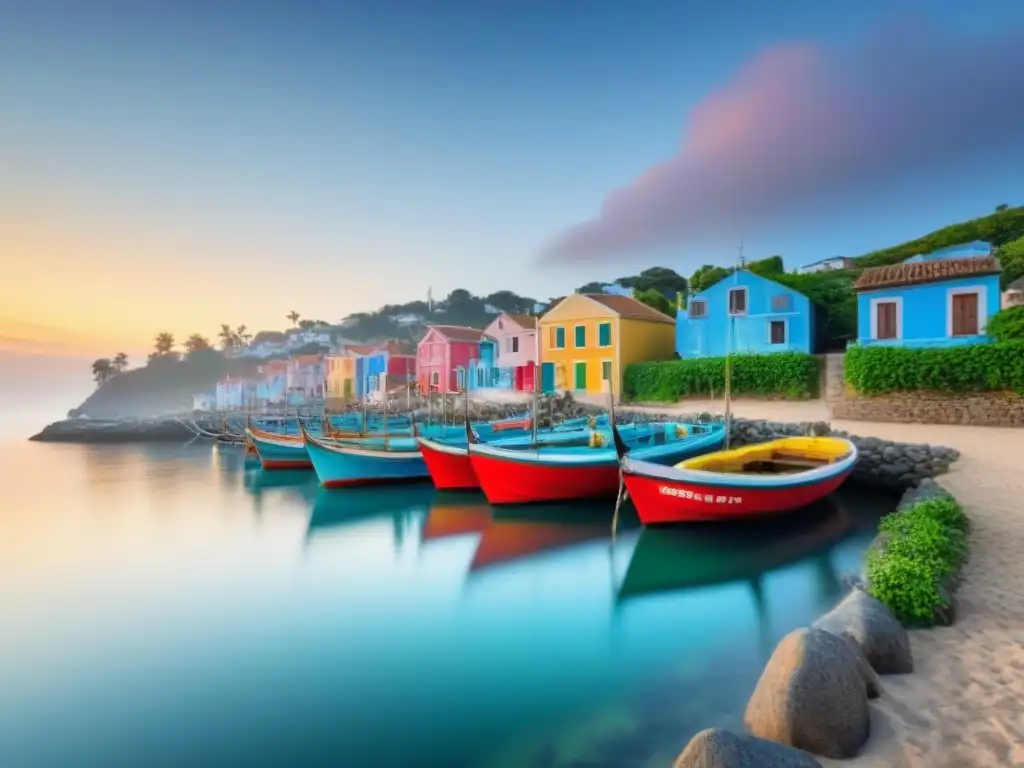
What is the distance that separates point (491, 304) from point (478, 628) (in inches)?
3935

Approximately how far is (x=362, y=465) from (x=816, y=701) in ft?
54.4

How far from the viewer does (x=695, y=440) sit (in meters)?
16.0

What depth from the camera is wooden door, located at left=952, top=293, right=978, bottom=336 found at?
21.7m

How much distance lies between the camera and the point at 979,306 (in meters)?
21.7

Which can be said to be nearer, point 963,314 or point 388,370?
point 963,314

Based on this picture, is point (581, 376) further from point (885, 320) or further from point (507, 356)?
point (885, 320)

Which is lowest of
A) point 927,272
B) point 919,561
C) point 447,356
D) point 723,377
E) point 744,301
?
point 919,561

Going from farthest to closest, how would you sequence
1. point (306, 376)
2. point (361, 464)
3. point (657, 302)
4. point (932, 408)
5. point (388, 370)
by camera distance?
point (306, 376)
point (388, 370)
point (657, 302)
point (932, 408)
point (361, 464)

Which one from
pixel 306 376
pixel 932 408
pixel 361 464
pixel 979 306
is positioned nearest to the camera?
pixel 361 464

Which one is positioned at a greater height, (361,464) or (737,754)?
(737,754)

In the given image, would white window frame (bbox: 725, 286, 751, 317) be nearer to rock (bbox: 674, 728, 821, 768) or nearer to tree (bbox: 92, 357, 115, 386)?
rock (bbox: 674, 728, 821, 768)

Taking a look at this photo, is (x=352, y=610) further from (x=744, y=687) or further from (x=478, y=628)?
(x=744, y=687)

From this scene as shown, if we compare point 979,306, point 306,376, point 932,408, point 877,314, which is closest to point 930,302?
point 979,306

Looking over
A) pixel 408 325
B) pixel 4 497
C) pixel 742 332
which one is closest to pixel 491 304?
pixel 408 325
